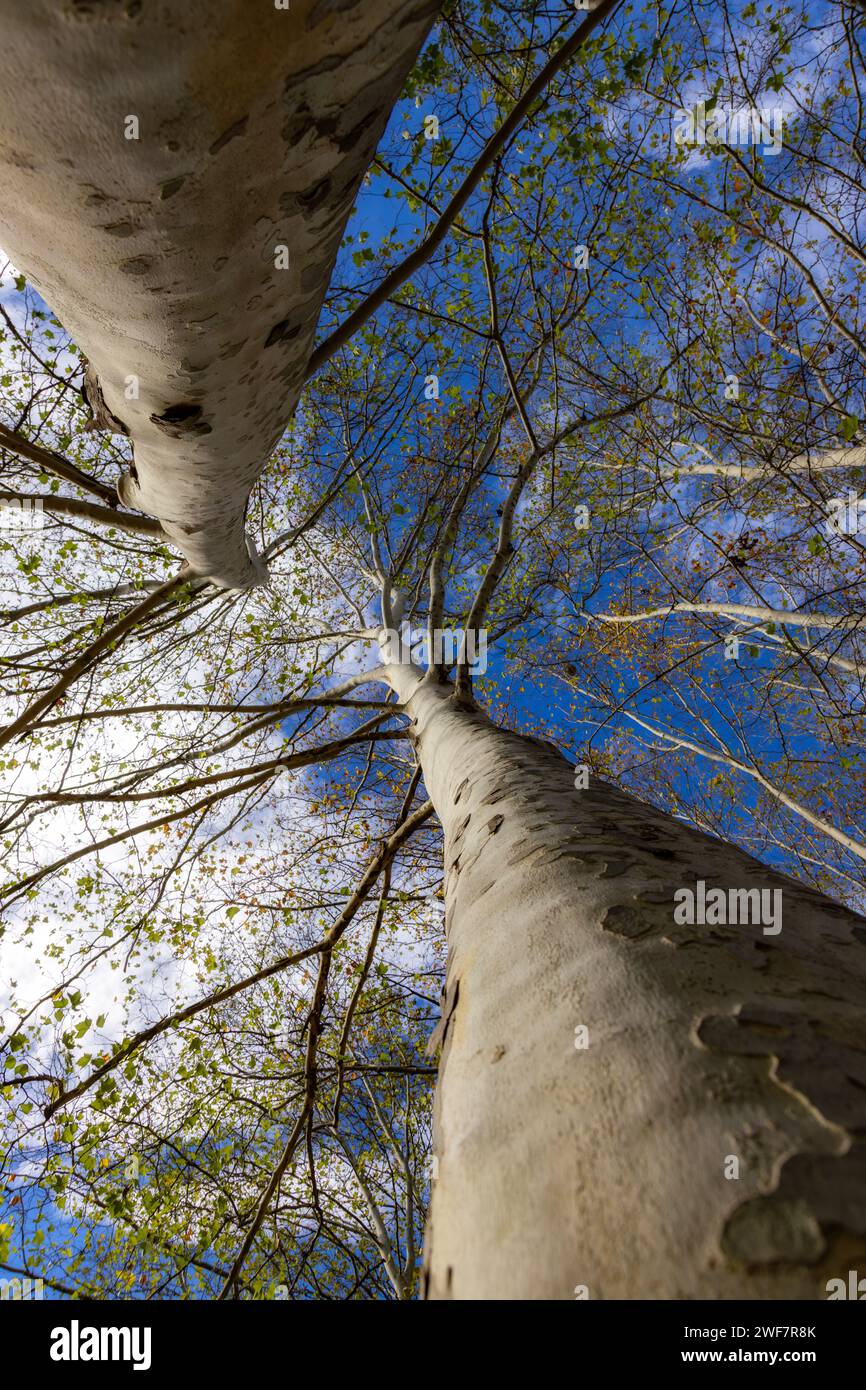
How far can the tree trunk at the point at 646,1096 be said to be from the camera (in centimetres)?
39

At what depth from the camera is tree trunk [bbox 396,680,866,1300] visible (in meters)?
0.39

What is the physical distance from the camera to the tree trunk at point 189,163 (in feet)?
1.87

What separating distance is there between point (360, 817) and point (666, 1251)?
5354 mm

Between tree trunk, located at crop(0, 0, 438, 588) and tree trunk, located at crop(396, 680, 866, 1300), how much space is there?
1.02 m

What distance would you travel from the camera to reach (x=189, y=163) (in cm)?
68

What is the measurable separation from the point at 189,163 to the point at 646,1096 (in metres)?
1.06

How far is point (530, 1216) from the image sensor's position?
462 mm

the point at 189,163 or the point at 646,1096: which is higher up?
the point at 189,163

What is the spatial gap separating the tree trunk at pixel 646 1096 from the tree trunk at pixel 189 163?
3.34 ft

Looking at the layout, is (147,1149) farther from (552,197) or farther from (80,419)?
(552,197)

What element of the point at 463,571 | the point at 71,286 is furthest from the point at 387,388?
the point at 71,286

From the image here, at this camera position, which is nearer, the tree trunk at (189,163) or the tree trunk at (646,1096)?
the tree trunk at (646,1096)

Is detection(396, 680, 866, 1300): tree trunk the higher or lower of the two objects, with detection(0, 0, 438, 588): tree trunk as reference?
lower

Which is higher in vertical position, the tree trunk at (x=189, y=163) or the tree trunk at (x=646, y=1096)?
the tree trunk at (x=189, y=163)
